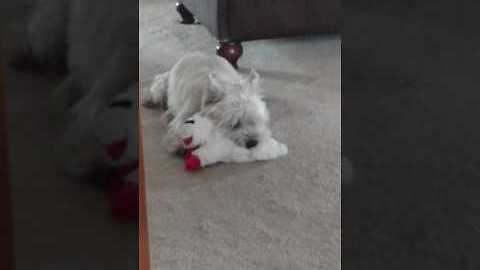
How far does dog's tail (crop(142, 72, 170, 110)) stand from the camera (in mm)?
1666

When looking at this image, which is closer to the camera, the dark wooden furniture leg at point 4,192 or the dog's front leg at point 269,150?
the dark wooden furniture leg at point 4,192

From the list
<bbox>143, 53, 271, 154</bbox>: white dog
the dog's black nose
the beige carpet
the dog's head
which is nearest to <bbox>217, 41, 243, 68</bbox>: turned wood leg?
the beige carpet

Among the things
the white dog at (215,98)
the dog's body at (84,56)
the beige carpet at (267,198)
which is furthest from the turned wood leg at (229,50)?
the dog's body at (84,56)

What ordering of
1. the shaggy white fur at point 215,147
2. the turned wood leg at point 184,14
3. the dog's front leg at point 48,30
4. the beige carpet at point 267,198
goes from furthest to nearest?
the turned wood leg at point 184,14, the shaggy white fur at point 215,147, the beige carpet at point 267,198, the dog's front leg at point 48,30

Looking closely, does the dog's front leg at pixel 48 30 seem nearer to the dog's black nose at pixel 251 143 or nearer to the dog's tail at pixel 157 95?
the dog's black nose at pixel 251 143

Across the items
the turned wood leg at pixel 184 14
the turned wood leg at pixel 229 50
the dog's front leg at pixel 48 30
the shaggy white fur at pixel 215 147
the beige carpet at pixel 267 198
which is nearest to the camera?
the dog's front leg at pixel 48 30

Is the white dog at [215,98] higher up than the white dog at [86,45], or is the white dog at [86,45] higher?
the white dog at [86,45]

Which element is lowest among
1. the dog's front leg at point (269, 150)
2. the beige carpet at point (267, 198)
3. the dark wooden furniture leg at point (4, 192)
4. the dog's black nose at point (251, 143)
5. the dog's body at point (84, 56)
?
the beige carpet at point (267, 198)

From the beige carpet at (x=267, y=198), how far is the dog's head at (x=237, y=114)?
67 mm

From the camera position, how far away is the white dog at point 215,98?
1425mm

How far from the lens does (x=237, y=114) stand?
1.42 meters

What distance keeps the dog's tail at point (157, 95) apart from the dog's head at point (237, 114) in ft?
0.76
